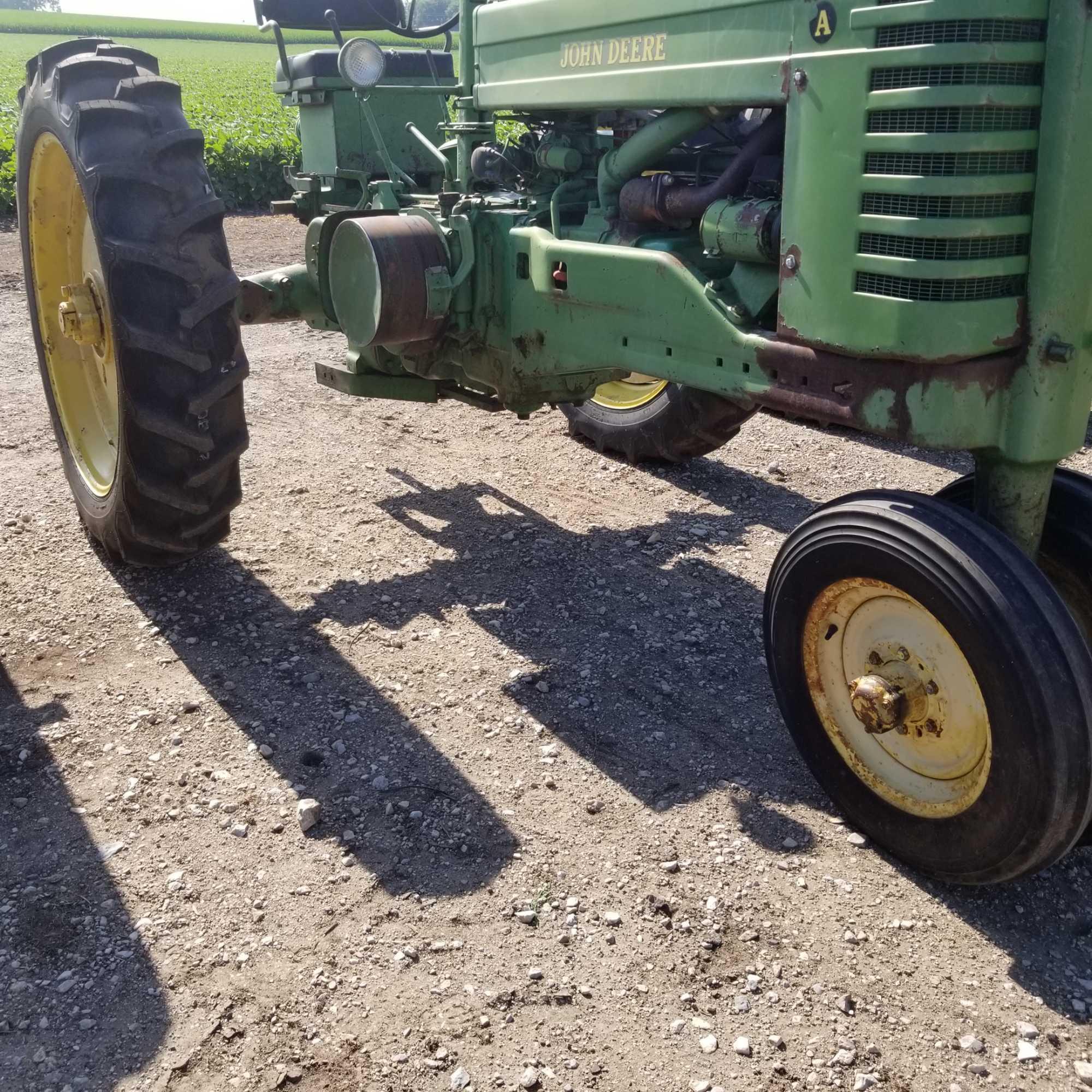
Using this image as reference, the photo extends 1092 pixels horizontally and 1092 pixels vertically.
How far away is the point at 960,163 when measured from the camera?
227 cm

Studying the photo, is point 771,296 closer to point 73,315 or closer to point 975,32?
point 975,32

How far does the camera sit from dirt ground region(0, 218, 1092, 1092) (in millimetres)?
2129

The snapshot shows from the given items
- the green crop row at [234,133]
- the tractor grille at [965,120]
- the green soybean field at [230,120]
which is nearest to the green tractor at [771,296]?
the tractor grille at [965,120]

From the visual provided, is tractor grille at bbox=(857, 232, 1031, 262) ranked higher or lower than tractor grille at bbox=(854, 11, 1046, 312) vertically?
lower

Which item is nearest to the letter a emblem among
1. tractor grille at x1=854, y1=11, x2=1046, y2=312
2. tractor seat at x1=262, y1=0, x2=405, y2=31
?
tractor grille at x1=854, y1=11, x2=1046, y2=312

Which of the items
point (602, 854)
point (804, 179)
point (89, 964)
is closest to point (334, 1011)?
point (89, 964)

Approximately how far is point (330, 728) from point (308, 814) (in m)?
0.43

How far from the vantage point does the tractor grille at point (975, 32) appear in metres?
2.18

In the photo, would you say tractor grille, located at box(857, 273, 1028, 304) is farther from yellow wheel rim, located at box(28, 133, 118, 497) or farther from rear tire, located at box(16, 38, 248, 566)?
yellow wheel rim, located at box(28, 133, 118, 497)

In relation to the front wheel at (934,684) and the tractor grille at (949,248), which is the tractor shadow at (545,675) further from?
the tractor grille at (949,248)

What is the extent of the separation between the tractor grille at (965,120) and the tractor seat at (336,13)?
2.98m

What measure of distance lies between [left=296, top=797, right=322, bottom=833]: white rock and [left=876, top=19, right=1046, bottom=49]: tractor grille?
2067 millimetres

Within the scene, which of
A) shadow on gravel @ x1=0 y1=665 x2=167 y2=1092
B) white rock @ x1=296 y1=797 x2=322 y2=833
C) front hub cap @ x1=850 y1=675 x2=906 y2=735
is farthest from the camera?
white rock @ x1=296 y1=797 x2=322 y2=833

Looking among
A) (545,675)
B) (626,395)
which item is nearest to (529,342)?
(545,675)
